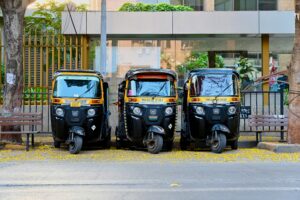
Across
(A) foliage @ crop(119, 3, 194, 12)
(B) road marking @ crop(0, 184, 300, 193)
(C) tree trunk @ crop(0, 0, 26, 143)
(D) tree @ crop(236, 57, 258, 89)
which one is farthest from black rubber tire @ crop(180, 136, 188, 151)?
(D) tree @ crop(236, 57, 258, 89)

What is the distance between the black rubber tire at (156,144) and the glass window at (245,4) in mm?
10970

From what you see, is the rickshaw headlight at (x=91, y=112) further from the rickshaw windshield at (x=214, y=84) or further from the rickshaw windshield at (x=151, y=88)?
the rickshaw windshield at (x=214, y=84)

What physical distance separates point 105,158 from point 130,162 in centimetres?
94

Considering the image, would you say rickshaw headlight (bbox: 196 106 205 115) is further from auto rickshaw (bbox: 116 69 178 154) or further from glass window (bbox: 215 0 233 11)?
glass window (bbox: 215 0 233 11)

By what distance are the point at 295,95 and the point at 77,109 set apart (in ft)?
19.0

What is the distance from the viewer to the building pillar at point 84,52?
19.0 m

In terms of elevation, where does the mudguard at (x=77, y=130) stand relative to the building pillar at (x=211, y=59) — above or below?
below

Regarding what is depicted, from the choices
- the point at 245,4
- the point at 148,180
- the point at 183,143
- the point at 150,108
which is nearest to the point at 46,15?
the point at 245,4

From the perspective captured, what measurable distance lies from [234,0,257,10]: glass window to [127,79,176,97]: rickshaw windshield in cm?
978

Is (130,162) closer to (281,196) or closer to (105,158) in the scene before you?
(105,158)

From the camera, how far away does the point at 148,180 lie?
29.3 feet

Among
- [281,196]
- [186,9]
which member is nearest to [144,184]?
[281,196]

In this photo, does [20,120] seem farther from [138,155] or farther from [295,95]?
[295,95]

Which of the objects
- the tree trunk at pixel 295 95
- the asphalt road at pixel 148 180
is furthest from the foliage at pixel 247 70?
the asphalt road at pixel 148 180
